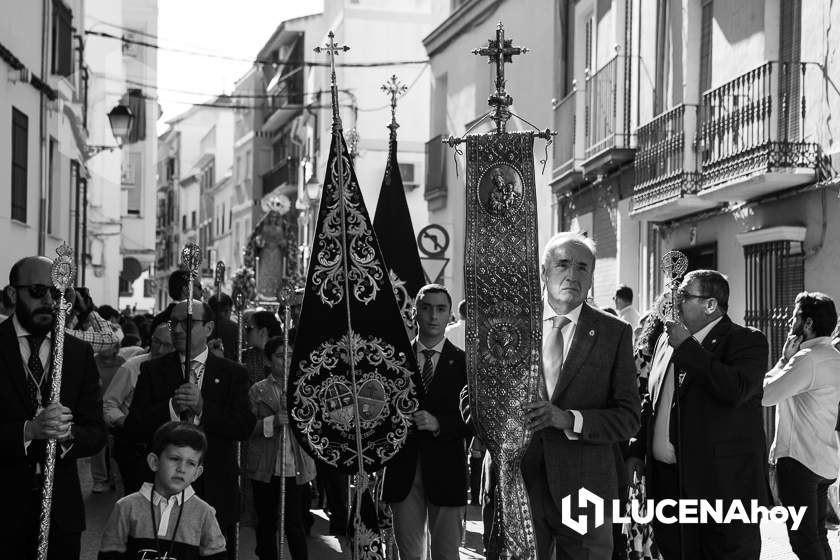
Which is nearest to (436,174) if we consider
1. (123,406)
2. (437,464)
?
(123,406)

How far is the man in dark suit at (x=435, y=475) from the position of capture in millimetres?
7094

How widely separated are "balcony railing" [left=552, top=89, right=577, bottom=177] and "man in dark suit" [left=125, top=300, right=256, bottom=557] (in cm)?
1197

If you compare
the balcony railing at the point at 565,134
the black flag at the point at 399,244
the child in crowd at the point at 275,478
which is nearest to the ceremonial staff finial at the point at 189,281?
the child in crowd at the point at 275,478

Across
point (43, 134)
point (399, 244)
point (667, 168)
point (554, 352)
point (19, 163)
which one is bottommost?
point (554, 352)

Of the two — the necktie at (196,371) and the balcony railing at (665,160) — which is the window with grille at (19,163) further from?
the necktie at (196,371)

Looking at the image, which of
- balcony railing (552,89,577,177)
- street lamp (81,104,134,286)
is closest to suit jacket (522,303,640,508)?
balcony railing (552,89,577,177)

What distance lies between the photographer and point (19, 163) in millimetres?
17844

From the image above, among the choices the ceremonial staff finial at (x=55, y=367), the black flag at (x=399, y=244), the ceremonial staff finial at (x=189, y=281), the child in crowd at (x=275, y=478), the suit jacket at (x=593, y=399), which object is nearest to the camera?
the ceremonial staff finial at (x=55, y=367)

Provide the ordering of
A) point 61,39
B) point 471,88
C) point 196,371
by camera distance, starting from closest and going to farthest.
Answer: point 196,371 → point 61,39 → point 471,88

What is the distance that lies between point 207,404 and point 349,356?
34.0 inches

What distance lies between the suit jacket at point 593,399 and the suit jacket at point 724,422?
792 mm

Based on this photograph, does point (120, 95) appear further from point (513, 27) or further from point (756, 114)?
point (756, 114)

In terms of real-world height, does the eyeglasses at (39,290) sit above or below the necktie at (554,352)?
above

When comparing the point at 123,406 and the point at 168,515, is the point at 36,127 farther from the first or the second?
the point at 168,515
